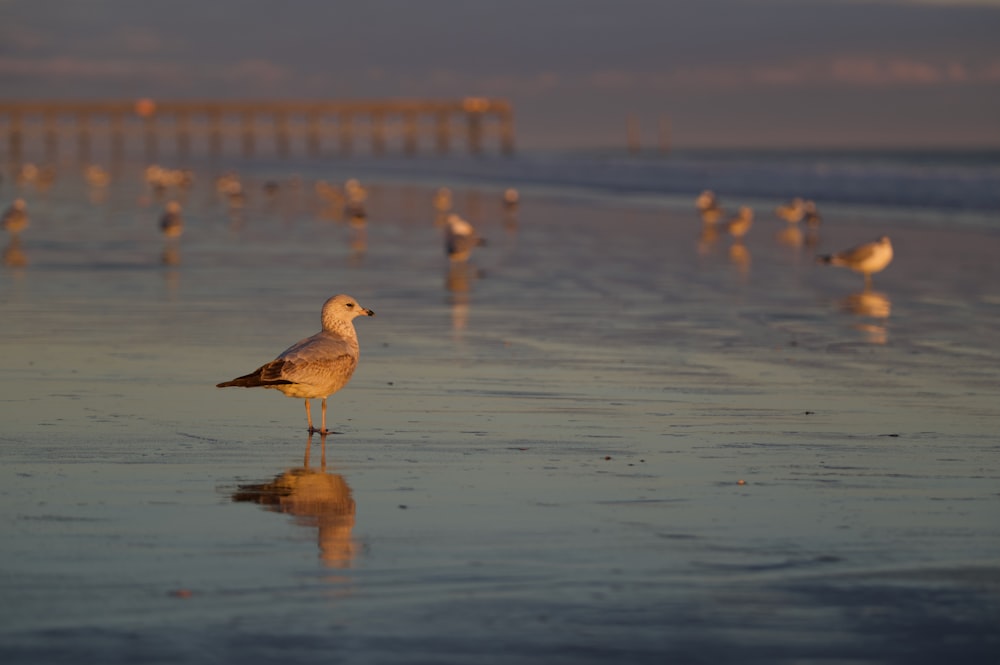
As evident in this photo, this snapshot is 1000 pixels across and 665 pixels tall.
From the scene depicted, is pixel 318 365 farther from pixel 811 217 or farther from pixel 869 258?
pixel 811 217

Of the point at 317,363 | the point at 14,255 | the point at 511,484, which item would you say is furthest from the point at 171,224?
the point at 511,484

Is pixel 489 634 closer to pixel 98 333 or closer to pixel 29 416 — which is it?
pixel 29 416

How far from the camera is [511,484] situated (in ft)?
21.2

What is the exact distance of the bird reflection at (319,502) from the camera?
540 cm

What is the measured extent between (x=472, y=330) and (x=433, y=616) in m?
7.62

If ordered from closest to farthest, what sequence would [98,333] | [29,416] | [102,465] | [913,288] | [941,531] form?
[941,531] < [102,465] < [29,416] < [98,333] < [913,288]

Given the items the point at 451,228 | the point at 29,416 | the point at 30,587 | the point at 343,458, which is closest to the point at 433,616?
the point at 30,587

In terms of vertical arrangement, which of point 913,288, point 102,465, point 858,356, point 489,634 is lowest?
point 489,634

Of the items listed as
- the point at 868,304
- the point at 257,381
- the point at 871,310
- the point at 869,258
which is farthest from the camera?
the point at 869,258

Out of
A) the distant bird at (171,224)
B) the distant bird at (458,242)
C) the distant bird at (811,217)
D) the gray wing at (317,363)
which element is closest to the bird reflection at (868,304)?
the distant bird at (458,242)

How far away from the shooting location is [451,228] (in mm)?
19828

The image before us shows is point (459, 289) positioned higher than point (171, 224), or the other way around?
point (171, 224)

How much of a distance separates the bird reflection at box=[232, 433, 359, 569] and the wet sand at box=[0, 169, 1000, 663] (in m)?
0.02

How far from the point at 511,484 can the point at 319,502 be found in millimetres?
804
